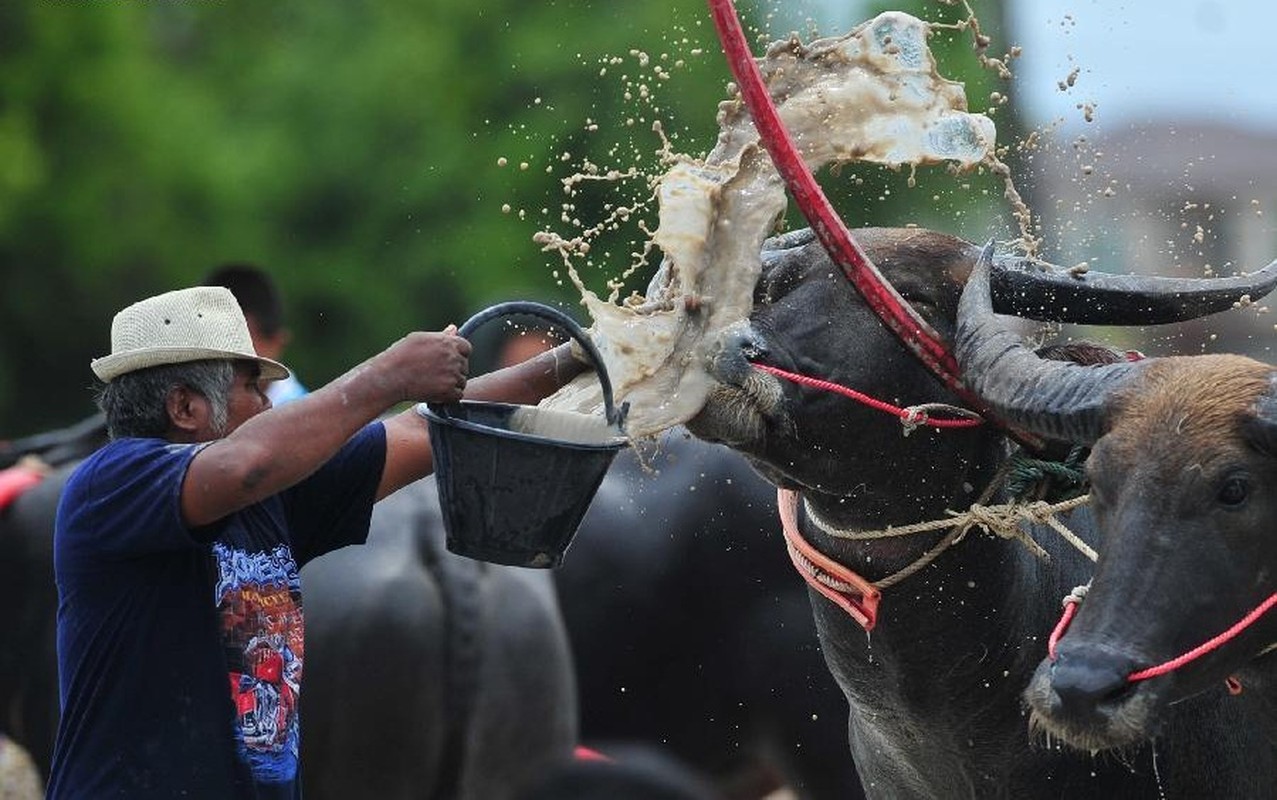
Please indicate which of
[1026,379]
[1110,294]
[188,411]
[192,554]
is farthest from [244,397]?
[1110,294]

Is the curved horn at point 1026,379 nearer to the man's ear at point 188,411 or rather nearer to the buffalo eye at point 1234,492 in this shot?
the buffalo eye at point 1234,492

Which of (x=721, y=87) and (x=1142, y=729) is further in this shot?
(x=721, y=87)

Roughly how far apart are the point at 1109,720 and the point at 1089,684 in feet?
0.26

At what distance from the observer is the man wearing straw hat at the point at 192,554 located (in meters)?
3.86

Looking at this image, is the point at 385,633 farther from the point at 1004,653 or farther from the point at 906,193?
the point at 906,193

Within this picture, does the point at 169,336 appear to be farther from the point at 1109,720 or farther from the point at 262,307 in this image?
the point at 262,307

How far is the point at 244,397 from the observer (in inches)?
170

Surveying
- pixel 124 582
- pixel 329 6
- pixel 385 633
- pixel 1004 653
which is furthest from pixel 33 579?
pixel 329 6

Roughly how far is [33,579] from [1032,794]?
4.20 metres

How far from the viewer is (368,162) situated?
1639 centimetres

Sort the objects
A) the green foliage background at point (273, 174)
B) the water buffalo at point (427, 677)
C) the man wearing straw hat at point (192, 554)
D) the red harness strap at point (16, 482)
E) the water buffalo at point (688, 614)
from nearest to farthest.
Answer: the man wearing straw hat at point (192, 554)
the water buffalo at point (427, 677)
the water buffalo at point (688, 614)
the red harness strap at point (16, 482)
the green foliage background at point (273, 174)

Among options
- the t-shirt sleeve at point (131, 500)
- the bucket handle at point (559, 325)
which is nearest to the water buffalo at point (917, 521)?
the bucket handle at point (559, 325)

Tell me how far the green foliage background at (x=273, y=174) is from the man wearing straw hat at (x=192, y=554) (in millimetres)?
11019

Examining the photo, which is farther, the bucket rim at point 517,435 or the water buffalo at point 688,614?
the water buffalo at point 688,614
